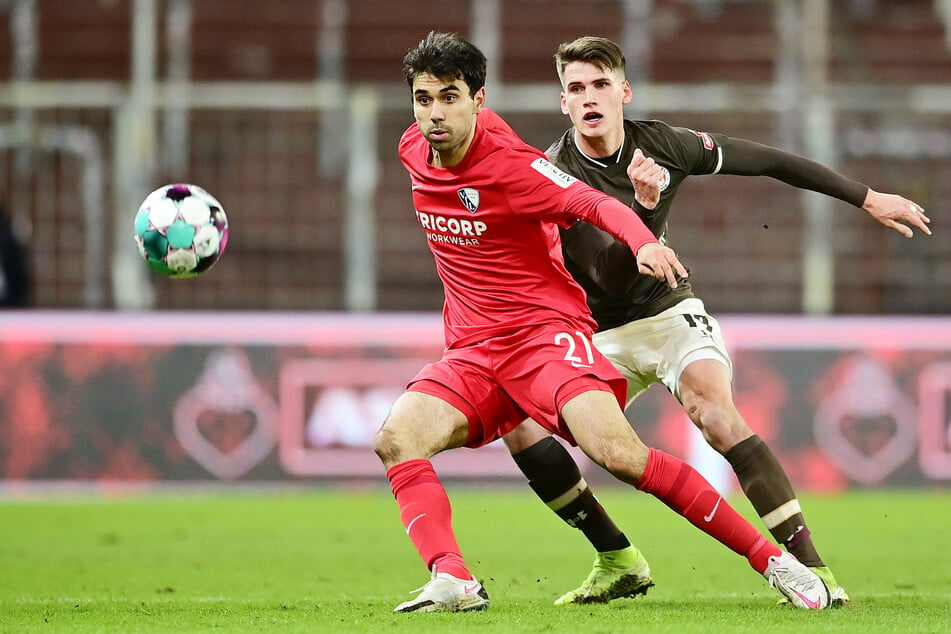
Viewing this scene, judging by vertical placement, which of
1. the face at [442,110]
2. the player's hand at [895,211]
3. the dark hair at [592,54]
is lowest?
the player's hand at [895,211]

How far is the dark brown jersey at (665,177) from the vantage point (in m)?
5.82

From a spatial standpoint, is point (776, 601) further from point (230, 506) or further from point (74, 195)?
point (74, 195)

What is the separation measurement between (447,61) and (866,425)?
6922 mm

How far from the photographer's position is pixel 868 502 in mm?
10922

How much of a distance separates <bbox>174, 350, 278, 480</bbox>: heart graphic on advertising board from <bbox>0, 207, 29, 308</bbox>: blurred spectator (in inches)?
63.5

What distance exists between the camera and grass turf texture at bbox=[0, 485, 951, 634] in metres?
5.07

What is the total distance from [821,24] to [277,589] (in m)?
7.98

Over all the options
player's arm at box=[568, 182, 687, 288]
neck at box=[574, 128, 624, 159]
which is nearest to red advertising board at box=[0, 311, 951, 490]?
neck at box=[574, 128, 624, 159]

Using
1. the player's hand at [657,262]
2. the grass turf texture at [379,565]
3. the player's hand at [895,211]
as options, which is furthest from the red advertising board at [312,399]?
the player's hand at [657,262]

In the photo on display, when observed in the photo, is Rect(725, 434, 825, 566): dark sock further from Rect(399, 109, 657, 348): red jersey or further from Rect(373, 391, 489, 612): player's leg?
Rect(373, 391, 489, 612): player's leg

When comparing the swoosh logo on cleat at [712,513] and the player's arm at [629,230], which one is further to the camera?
the swoosh logo on cleat at [712,513]

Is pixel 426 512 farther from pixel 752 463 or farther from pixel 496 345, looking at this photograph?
pixel 752 463

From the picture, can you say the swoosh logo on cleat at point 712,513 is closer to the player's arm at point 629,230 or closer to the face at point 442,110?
the player's arm at point 629,230

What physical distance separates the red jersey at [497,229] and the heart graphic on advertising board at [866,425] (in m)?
6.04
